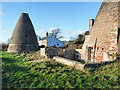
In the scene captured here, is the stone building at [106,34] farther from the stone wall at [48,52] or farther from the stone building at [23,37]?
the stone building at [23,37]

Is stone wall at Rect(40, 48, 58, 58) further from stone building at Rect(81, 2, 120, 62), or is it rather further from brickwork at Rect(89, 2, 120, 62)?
brickwork at Rect(89, 2, 120, 62)

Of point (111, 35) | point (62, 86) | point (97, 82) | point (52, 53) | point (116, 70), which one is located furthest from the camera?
point (52, 53)

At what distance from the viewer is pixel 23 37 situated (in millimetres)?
17172

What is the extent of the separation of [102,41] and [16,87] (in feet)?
22.9

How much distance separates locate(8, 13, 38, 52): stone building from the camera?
1712cm

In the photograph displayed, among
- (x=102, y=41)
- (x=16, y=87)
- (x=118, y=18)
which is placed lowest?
(x=16, y=87)

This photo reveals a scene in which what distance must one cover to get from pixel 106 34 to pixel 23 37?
47.0 ft

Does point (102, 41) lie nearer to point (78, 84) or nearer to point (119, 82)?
point (119, 82)

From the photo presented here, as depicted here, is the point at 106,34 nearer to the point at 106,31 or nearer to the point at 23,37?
the point at 106,31

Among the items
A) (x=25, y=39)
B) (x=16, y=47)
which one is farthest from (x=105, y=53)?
(x=16, y=47)

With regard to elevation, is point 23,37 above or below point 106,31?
above

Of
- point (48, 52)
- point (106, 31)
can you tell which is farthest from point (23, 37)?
point (106, 31)

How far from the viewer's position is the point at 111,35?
736 cm

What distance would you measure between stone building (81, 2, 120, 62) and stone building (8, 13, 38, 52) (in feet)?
40.5
